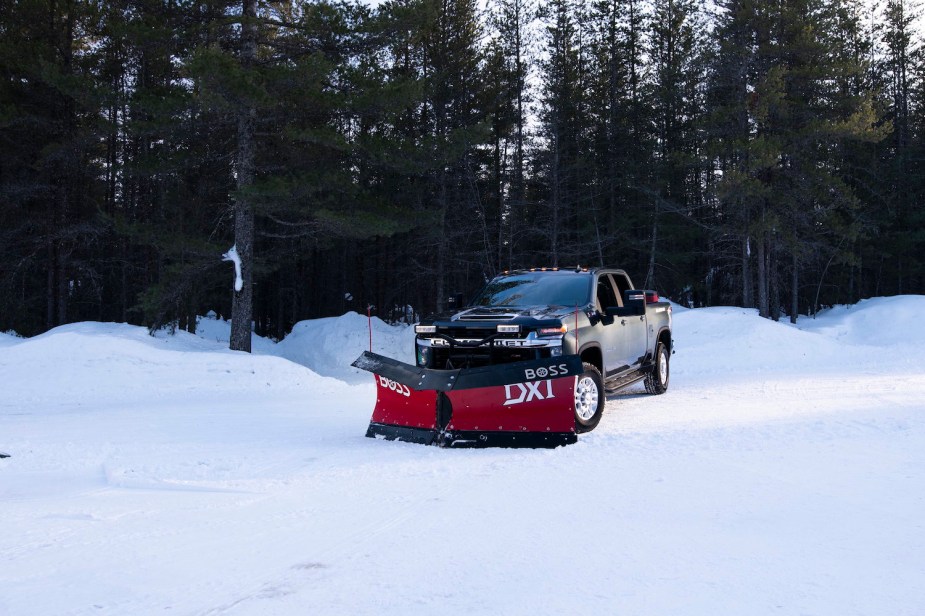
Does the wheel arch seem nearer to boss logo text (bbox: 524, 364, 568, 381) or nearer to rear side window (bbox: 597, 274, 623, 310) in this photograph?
rear side window (bbox: 597, 274, 623, 310)

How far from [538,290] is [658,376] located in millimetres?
3096

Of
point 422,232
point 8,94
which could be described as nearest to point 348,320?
point 422,232

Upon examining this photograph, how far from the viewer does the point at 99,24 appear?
2588 centimetres

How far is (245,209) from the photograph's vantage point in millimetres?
18297

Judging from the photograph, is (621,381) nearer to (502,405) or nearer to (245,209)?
(502,405)

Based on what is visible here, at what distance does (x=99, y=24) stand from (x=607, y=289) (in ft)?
78.3

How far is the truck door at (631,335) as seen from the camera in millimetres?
10234

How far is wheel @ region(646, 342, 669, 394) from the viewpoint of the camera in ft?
38.6

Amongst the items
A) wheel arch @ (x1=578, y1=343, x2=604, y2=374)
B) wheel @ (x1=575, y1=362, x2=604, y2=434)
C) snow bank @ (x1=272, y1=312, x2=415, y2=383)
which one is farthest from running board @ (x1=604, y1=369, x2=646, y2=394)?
snow bank @ (x1=272, y1=312, x2=415, y2=383)

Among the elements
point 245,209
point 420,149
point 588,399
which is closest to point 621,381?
point 588,399

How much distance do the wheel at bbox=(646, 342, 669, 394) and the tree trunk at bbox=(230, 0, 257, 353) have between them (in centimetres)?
1068

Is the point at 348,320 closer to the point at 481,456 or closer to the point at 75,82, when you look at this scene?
the point at 75,82

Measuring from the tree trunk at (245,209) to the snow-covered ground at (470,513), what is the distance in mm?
7335

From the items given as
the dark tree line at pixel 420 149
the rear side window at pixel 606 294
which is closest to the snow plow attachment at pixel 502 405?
the rear side window at pixel 606 294
